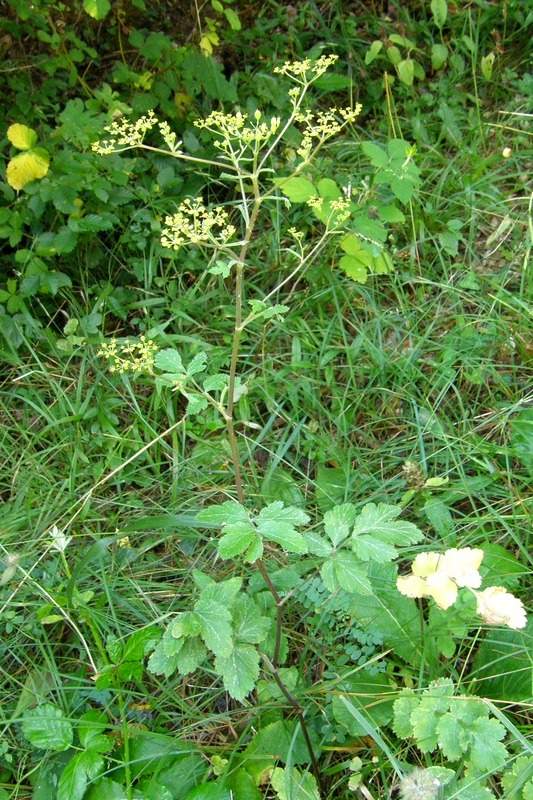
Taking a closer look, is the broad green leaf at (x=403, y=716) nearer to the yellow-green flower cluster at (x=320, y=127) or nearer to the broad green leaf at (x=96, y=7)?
the yellow-green flower cluster at (x=320, y=127)

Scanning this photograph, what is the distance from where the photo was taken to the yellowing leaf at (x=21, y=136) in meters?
2.39

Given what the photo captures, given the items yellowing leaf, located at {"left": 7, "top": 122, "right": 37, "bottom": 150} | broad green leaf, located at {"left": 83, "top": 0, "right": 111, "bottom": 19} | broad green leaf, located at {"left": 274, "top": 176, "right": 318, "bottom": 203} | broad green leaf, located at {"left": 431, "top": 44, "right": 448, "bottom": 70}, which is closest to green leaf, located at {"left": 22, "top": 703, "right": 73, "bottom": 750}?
broad green leaf, located at {"left": 274, "top": 176, "right": 318, "bottom": 203}

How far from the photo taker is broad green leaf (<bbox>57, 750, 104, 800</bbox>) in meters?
1.59

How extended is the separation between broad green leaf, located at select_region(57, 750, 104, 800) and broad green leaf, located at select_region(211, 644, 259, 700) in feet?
1.55

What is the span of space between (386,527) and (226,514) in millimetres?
319

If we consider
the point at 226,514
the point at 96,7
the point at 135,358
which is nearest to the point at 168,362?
the point at 135,358

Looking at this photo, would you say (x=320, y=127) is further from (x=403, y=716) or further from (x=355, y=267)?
(x=403, y=716)

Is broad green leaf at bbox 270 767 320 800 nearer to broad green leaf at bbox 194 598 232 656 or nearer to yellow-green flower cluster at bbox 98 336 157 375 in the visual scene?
broad green leaf at bbox 194 598 232 656

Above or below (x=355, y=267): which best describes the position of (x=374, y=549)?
above

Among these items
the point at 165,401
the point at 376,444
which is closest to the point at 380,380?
the point at 376,444

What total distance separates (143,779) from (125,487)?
36.6 inches

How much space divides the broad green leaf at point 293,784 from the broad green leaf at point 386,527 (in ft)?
1.99

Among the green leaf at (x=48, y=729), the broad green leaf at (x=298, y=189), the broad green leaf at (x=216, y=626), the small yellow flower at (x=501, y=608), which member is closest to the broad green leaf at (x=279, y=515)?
the broad green leaf at (x=216, y=626)

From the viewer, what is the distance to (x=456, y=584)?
136 cm
